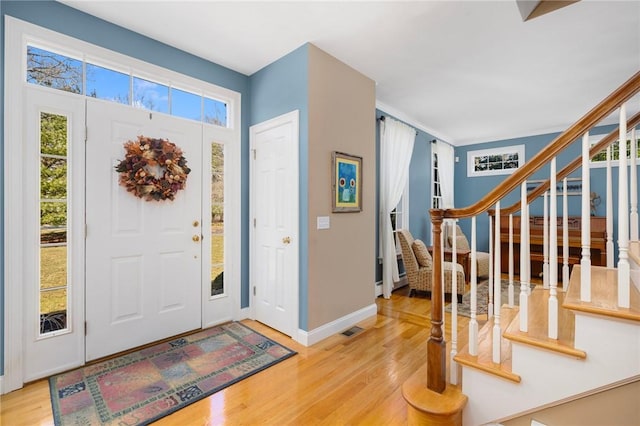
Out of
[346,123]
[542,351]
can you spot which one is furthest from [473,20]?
[542,351]

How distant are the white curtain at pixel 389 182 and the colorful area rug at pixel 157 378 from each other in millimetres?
2040

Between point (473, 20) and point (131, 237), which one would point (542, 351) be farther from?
point (131, 237)

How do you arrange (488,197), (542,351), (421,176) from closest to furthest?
1. (542,351)
2. (488,197)
3. (421,176)

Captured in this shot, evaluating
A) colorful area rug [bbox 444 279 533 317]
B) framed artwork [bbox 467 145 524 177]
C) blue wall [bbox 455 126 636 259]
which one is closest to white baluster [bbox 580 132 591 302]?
colorful area rug [bbox 444 279 533 317]

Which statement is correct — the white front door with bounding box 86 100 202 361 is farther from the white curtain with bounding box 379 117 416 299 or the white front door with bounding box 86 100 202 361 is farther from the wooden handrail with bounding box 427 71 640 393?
the white curtain with bounding box 379 117 416 299

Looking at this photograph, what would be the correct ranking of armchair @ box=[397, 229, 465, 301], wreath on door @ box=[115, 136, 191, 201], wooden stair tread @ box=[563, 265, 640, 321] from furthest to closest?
armchair @ box=[397, 229, 465, 301] < wreath on door @ box=[115, 136, 191, 201] < wooden stair tread @ box=[563, 265, 640, 321]

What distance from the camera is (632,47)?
9.21 feet

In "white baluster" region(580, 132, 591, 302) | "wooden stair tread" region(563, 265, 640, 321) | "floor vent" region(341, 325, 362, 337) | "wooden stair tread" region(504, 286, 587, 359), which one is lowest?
"floor vent" region(341, 325, 362, 337)

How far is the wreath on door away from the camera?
251 centimetres

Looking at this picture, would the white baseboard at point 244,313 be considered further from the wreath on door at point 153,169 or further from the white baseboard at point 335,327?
the wreath on door at point 153,169

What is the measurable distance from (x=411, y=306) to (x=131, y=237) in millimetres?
3274

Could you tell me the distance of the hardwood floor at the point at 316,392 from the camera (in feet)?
5.82

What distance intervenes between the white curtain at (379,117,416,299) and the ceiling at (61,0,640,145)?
59 centimetres

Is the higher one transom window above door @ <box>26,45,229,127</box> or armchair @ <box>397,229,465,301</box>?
transom window above door @ <box>26,45,229,127</box>
